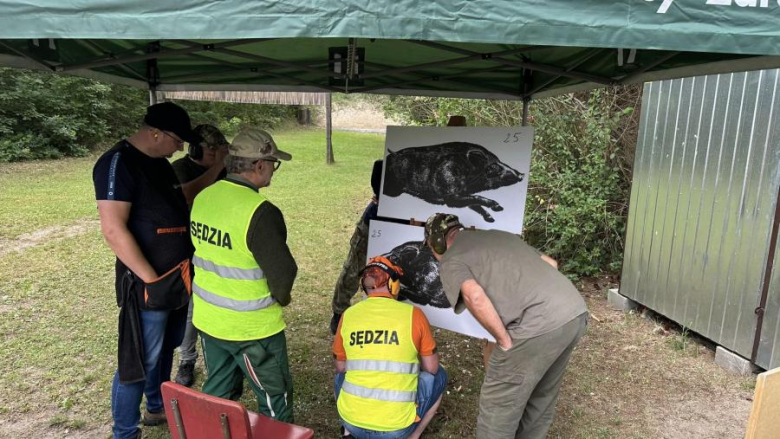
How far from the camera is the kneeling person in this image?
2.28 meters

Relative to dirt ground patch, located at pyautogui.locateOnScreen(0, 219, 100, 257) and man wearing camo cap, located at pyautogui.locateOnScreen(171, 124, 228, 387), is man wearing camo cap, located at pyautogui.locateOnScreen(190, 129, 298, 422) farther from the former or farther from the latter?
dirt ground patch, located at pyautogui.locateOnScreen(0, 219, 100, 257)

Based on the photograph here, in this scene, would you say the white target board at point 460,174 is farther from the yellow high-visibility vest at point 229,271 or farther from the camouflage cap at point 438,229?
the yellow high-visibility vest at point 229,271

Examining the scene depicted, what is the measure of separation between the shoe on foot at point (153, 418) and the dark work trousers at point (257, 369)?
75cm

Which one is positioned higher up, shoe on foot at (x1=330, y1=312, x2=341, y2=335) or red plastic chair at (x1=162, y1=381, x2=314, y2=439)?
red plastic chair at (x1=162, y1=381, x2=314, y2=439)

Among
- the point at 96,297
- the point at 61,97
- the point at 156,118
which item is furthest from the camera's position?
the point at 61,97

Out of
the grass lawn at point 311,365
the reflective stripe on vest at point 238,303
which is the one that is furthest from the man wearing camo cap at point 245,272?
the grass lawn at point 311,365

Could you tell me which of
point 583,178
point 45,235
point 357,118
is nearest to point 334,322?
point 583,178

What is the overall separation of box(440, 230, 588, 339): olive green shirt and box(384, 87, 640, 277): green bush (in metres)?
3.60

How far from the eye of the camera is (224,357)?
2.31 metres

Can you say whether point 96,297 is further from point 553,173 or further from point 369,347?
point 553,173

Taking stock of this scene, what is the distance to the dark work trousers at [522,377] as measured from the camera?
2125mm

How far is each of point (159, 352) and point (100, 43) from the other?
1.93 metres

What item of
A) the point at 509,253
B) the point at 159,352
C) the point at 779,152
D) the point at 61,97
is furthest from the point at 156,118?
the point at 61,97


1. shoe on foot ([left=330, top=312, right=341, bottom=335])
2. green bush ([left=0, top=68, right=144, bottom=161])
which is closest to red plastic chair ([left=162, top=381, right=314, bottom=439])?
shoe on foot ([left=330, top=312, right=341, bottom=335])
